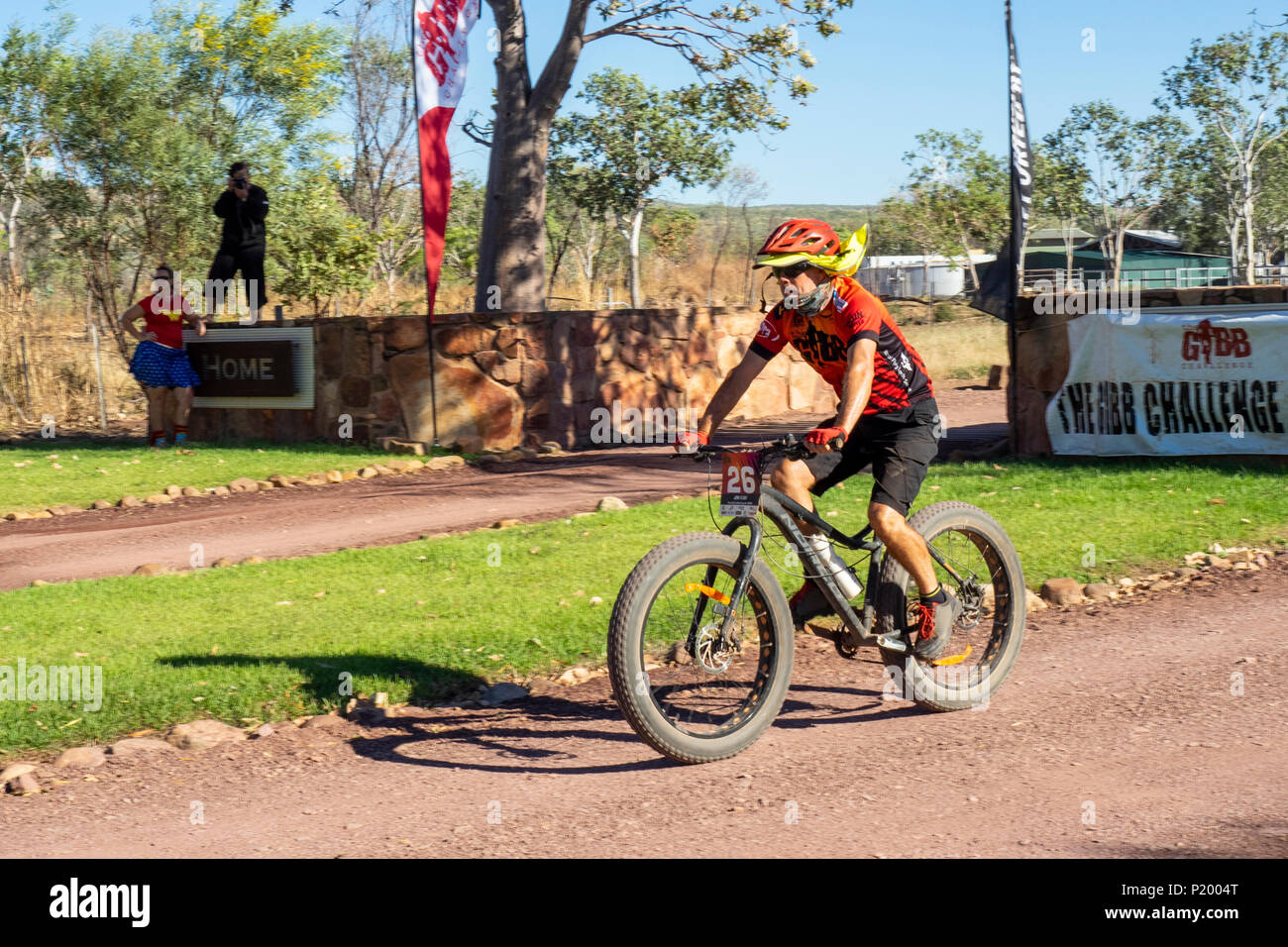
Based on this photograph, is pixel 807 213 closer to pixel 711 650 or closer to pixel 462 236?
pixel 462 236

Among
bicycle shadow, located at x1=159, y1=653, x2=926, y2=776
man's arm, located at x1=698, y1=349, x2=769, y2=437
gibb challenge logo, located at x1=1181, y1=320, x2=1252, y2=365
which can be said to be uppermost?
gibb challenge logo, located at x1=1181, y1=320, x2=1252, y2=365

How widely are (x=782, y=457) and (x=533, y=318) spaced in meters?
11.3

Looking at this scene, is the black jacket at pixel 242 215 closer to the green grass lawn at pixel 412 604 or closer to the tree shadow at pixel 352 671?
the green grass lawn at pixel 412 604

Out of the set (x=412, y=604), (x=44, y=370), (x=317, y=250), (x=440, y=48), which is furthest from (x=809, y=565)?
(x=44, y=370)

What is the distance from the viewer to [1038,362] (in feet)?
46.0

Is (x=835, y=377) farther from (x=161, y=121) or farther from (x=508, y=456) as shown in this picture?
(x=161, y=121)

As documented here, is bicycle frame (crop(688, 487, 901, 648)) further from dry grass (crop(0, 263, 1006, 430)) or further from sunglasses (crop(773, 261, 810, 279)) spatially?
dry grass (crop(0, 263, 1006, 430))

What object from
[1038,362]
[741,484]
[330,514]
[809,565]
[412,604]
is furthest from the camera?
[1038,362]

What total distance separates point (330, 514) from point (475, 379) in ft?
16.2

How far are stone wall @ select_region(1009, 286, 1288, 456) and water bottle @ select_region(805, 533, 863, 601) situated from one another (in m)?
8.93

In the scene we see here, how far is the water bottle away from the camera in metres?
5.52

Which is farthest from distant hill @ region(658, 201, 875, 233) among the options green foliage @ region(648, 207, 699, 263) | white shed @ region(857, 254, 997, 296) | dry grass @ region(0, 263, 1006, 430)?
dry grass @ region(0, 263, 1006, 430)

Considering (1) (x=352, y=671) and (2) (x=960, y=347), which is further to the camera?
(2) (x=960, y=347)
